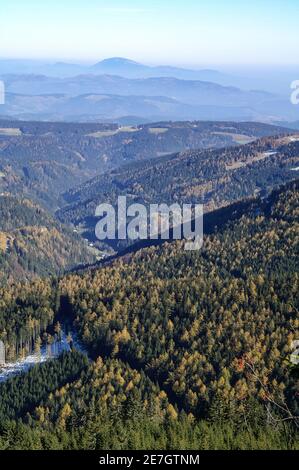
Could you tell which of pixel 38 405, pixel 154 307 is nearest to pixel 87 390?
pixel 38 405

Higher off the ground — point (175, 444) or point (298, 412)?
point (175, 444)

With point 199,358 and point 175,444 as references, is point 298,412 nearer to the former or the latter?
point 199,358

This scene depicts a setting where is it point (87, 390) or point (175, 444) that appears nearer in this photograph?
point (175, 444)

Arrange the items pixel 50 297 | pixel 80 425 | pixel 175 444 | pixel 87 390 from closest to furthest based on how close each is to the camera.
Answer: pixel 175 444, pixel 80 425, pixel 87 390, pixel 50 297

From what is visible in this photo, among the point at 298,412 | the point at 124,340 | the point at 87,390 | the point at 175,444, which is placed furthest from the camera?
the point at 124,340
